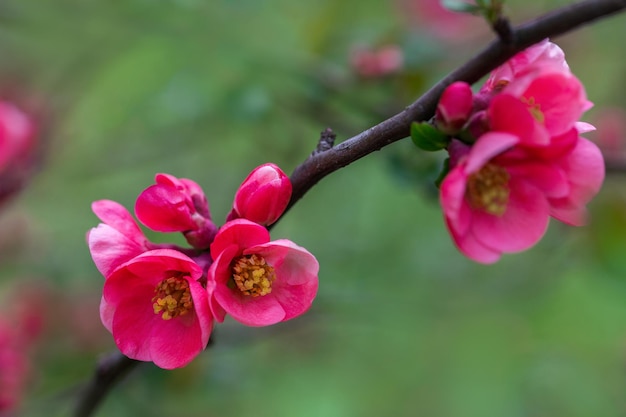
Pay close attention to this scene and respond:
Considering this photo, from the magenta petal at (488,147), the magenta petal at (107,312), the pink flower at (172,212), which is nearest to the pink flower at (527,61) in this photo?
the magenta petal at (488,147)

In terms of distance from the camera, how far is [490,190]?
708 mm

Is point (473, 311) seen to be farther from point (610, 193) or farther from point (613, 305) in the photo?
point (610, 193)

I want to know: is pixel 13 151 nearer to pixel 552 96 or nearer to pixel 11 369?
pixel 11 369

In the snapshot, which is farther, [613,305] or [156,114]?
[613,305]

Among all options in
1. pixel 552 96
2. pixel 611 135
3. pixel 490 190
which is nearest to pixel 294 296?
pixel 490 190

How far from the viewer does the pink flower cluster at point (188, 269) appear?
70 centimetres

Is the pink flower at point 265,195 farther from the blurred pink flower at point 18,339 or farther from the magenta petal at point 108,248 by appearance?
the blurred pink flower at point 18,339

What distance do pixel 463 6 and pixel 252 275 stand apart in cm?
39

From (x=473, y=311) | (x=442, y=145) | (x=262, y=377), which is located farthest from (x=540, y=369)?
(x=442, y=145)

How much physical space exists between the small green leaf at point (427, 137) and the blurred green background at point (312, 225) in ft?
2.19

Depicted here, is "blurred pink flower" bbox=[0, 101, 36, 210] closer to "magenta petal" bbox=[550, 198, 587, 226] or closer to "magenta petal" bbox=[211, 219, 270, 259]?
"magenta petal" bbox=[211, 219, 270, 259]

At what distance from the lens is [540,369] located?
2.18 metres

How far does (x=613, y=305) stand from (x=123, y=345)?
218 centimetres

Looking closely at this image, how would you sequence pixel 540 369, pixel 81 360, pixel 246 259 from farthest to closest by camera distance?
pixel 540 369, pixel 81 360, pixel 246 259
